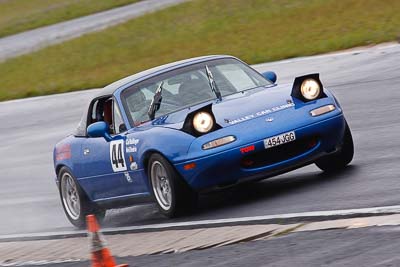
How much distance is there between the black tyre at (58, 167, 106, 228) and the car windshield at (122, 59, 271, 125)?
1135 mm

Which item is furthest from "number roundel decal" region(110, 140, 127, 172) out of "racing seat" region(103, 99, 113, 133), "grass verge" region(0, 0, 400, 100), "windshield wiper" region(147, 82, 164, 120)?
"grass verge" region(0, 0, 400, 100)

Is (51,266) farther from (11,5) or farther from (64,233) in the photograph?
(11,5)

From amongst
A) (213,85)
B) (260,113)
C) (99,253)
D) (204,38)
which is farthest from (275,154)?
(204,38)

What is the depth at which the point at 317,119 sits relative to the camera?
29.6ft

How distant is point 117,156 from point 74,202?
4.51 feet

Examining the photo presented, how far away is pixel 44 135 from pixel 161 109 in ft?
28.1

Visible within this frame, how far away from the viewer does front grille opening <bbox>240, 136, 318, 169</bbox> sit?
881 cm

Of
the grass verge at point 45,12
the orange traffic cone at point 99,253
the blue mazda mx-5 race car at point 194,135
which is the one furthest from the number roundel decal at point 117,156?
the grass verge at point 45,12

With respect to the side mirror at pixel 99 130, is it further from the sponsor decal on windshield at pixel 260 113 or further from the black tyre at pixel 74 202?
the sponsor decal on windshield at pixel 260 113

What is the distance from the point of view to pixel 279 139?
880 cm

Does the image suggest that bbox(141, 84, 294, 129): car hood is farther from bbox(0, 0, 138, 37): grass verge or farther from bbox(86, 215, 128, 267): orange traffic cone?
bbox(0, 0, 138, 37): grass verge

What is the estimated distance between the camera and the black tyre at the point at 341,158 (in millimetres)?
9461

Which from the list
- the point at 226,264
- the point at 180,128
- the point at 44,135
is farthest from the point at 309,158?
the point at 44,135

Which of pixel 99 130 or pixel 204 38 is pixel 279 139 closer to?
pixel 99 130
